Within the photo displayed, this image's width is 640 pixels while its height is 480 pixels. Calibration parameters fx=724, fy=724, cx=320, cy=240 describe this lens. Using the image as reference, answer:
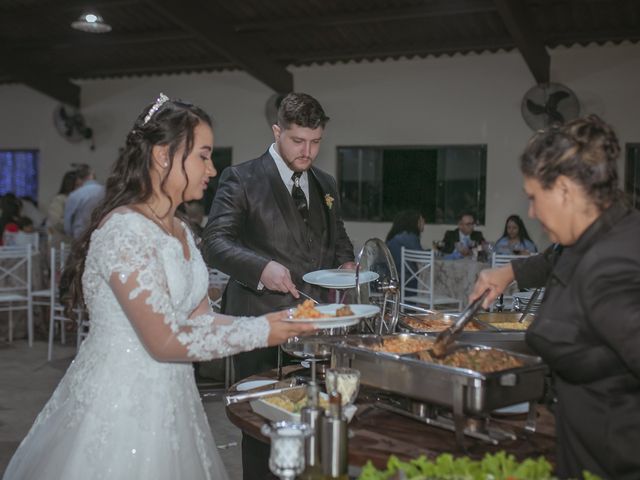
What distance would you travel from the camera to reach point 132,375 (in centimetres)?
183

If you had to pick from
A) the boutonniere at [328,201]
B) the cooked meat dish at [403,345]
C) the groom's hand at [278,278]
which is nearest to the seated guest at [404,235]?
the boutonniere at [328,201]

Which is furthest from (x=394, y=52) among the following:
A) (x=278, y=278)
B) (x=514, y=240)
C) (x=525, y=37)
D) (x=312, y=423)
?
(x=312, y=423)

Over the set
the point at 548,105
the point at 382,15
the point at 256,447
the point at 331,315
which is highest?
the point at 382,15

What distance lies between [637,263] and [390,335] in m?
0.86

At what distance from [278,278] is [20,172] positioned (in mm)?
10993

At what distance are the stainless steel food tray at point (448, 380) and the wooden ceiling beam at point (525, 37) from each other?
5795 mm

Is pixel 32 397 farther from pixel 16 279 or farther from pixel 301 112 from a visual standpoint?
pixel 301 112

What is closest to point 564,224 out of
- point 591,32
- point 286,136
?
point 286,136

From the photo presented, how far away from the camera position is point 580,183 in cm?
135

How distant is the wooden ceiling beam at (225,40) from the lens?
7.70 m

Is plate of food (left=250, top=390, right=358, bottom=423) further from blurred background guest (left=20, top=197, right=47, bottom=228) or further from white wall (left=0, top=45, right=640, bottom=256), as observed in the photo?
blurred background guest (left=20, top=197, right=47, bottom=228)

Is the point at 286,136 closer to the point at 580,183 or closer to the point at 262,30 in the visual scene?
the point at 580,183

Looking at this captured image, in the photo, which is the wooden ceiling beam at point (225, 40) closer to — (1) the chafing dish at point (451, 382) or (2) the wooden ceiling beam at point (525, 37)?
(2) the wooden ceiling beam at point (525, 37)

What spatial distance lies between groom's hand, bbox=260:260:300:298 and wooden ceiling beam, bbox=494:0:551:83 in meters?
5.30
